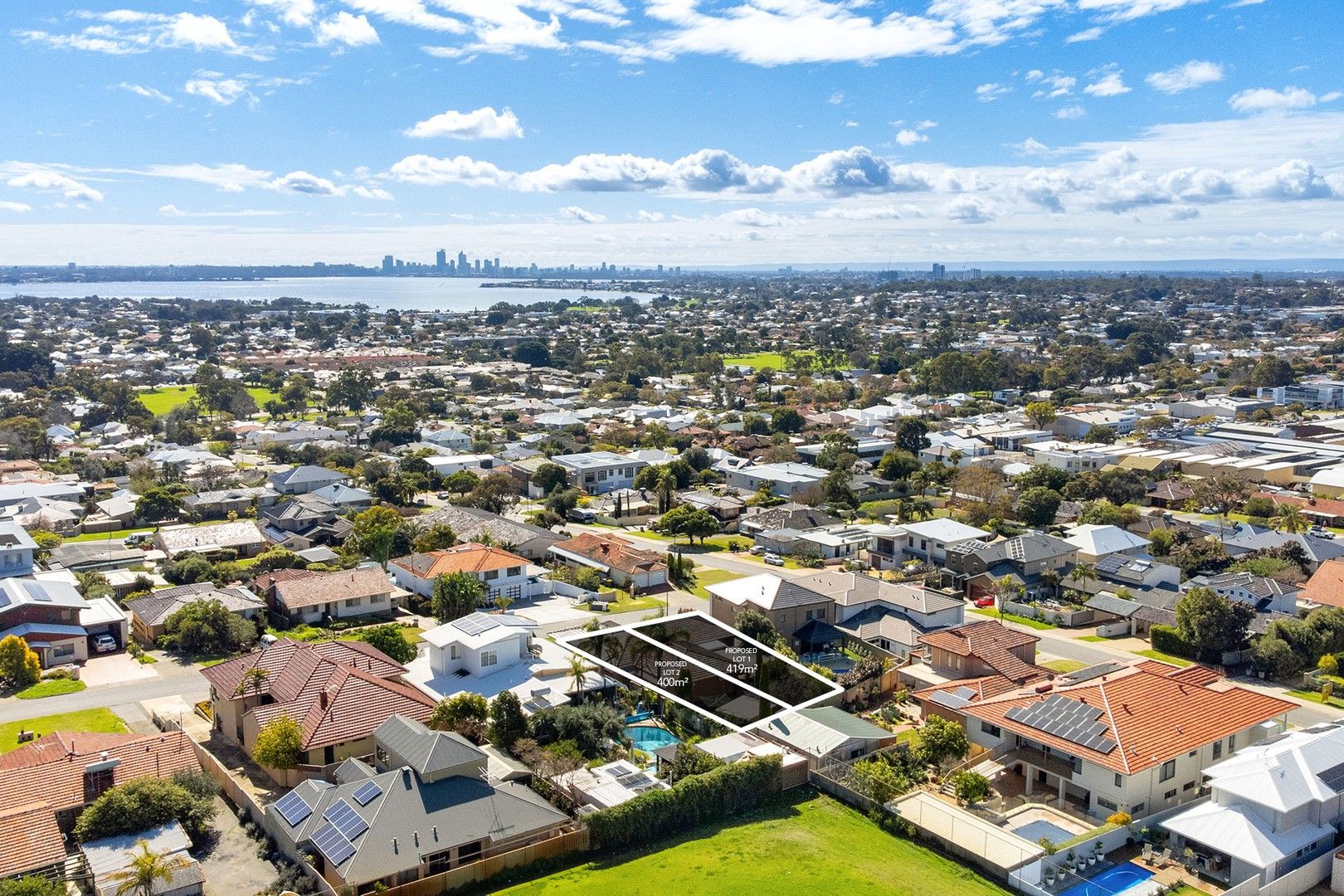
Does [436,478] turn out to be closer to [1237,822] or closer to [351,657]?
[351,657]

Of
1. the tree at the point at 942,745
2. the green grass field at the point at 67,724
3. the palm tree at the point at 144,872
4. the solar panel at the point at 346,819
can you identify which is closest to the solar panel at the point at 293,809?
the solar panel at the point at 346,819

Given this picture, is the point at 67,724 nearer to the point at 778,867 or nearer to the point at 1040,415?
the point at 778,867

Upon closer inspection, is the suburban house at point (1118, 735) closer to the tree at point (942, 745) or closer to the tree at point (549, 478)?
the tree at point (942, 745)

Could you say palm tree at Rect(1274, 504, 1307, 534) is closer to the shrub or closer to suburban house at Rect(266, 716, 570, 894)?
suburban house at Rect(266, 716, 570, 894)

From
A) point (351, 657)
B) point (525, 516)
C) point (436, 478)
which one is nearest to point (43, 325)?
point (436, 478)

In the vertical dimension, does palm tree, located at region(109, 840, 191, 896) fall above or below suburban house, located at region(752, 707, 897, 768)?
above

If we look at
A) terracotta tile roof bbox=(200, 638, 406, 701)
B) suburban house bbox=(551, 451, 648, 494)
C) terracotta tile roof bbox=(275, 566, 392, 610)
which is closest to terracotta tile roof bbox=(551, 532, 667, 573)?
terracotta tile roof bbox=(275, 566, 392, 610)
